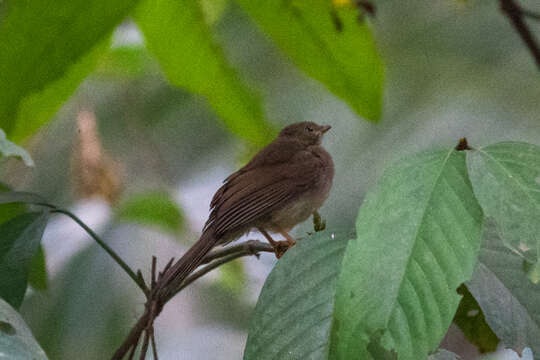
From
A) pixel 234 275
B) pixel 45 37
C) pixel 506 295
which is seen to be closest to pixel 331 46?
pixel 45 37

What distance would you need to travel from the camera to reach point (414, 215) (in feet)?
4.78

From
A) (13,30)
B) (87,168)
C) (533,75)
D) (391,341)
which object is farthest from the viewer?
(533,75)

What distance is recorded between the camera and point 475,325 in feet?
7.36

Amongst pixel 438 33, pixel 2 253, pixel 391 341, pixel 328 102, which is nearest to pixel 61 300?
pixel 2 253

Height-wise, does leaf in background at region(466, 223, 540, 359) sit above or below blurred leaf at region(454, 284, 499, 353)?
above

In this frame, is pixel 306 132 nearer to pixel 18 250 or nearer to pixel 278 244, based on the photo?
pixel 278 244

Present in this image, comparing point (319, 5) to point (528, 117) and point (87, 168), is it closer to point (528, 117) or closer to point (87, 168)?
point (87, 168)

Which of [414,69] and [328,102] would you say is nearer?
[328,102]

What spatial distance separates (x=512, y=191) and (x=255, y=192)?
2104 millimetres

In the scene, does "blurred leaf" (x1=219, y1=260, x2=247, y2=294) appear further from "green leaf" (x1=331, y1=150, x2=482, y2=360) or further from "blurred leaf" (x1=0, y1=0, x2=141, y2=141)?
"green leaf" (x1=331, y1=150, x2=482, y2=360)

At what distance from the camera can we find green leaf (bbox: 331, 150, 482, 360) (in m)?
1.42

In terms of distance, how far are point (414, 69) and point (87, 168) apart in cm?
466

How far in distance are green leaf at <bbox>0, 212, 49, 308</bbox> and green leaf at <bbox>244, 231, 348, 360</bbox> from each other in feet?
2.62

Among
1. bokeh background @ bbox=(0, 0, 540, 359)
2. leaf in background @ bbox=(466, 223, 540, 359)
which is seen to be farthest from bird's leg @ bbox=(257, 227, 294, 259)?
leaf in background @ bbox=(466, 223, 540, 359)
